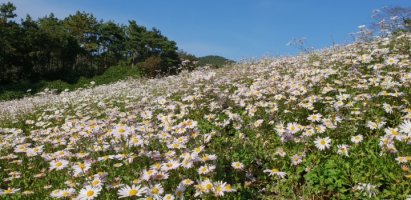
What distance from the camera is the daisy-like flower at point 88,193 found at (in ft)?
10.9

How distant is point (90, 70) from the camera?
152ft

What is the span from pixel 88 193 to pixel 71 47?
43194 millimetres

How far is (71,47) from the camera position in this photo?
43875mm

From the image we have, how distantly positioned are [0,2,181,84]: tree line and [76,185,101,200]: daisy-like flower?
19521mm

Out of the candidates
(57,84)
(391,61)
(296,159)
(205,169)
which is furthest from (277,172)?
(57,84)

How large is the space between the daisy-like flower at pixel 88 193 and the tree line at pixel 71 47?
1952 cm

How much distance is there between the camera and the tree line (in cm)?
3600

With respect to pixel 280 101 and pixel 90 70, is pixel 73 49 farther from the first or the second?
pixel 280 101

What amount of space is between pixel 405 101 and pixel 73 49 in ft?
140

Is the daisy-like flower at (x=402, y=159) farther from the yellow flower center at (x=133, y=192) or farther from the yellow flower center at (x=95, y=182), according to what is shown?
the yellow flower center at (x=95, y=182)

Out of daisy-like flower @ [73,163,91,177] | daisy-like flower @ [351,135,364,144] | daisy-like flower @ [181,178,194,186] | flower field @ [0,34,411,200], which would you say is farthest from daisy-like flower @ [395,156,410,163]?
daisy-like flower @ [73,163,91,177]

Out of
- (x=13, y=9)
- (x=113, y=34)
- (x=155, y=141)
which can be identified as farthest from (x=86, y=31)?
(x=155, y=141)

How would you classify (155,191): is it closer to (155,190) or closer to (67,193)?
(155,190)

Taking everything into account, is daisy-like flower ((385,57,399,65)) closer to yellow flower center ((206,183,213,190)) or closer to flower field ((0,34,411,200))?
flower field ((0,34,411,200))
